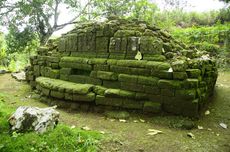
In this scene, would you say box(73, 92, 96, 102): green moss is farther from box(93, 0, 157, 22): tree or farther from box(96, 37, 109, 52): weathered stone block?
box(93, 0, 157, 22): tree

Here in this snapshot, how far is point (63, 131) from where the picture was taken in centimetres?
388

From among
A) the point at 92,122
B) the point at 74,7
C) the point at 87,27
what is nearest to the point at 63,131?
the point at 92,122

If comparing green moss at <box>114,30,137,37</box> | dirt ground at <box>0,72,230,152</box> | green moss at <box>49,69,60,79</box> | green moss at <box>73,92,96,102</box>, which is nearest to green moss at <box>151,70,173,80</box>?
dirt ground at <box>0,72,230,152</box>

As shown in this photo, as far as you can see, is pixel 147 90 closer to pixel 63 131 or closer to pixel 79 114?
pixel 79 114

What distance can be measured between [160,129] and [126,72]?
1.54m

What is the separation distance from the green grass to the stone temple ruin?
1704 mm

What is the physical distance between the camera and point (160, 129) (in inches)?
182

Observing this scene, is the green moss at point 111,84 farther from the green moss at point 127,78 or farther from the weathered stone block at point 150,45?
the weathered stone block at point 150,45

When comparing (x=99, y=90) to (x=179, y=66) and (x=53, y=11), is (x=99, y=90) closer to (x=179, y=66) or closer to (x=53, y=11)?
(x=179, y=66)

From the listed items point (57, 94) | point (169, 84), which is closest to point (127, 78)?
point (169, 84)

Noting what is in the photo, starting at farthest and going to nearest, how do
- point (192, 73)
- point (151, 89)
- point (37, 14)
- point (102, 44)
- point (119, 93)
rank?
1. point (37, 14)
2. point (102, 44)
3. point (119, 93)
4. point (151, 89)
5. point (192, 73)

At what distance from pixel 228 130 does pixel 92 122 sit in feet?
8.55

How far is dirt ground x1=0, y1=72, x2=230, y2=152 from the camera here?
390 centimetres

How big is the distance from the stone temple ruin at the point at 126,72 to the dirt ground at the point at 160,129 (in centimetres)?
25
